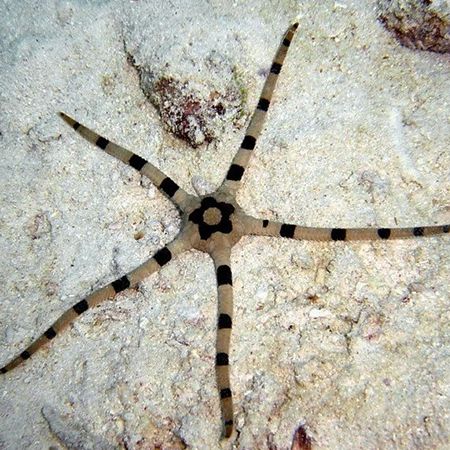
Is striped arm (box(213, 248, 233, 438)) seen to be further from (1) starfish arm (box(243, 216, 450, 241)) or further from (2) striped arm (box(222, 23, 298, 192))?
(2) striped arm (box(222, 23, 298, 192))

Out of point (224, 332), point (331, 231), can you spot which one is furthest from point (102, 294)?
point (331, 231)

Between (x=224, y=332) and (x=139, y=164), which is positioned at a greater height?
(x=139, y=164)

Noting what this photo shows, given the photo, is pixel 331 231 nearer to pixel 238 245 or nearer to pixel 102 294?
pixel 238 245

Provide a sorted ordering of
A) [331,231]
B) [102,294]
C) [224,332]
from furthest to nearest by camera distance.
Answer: [102,294] < [331,231] < [224,332]

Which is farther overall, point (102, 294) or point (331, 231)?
point (102, 294)

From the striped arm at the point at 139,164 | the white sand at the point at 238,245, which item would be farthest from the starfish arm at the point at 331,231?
the striped arm at the point at 139,164

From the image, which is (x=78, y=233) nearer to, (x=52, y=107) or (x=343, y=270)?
(x=52, y=107)

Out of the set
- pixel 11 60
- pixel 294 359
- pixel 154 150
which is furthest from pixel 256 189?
pixel 11 60
